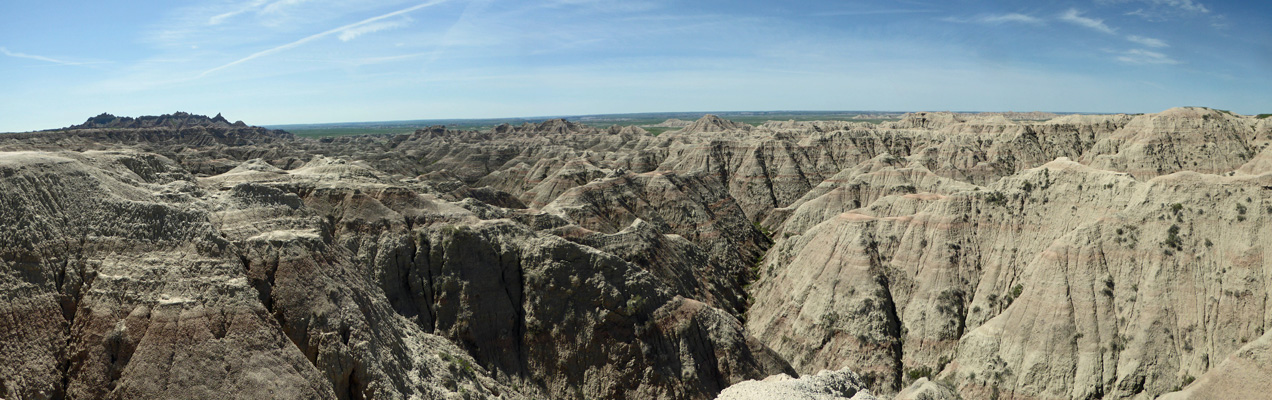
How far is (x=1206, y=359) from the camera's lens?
108 ft

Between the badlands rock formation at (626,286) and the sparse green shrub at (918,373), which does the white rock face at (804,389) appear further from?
the sparse green shrub at (918,373)

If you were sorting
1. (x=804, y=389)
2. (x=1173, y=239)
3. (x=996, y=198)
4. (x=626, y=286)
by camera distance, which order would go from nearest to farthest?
(x=804, y=389) → (x=626, y=286) → (x=1173, y=239) → (x=996, y=198)

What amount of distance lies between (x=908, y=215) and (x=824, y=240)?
8.01 m

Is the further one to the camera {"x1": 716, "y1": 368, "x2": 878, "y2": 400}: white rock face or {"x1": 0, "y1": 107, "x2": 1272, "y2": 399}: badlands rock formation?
{"x1": 716, "y1": 368, "x2": 878, "y2": 400}: white rock face

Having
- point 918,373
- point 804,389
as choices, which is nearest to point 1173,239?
point 918,373

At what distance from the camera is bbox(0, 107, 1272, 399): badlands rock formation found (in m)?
16.6

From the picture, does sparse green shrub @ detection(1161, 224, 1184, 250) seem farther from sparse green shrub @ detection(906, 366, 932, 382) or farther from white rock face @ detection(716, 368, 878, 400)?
white rock face @ detection(716, 368, 878, 400)

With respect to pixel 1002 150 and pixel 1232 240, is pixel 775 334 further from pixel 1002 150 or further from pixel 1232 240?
pixel 1002 150

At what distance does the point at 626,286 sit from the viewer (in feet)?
113

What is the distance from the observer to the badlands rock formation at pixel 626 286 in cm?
1658

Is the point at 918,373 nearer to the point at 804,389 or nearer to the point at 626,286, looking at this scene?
the point at 626,286

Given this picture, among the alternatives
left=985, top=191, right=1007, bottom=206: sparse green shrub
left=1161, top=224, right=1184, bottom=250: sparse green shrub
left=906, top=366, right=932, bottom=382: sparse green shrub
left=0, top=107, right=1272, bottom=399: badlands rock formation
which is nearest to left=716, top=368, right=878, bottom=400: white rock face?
left=0, top=107, right=1272, bottom=399: badlands rock formation

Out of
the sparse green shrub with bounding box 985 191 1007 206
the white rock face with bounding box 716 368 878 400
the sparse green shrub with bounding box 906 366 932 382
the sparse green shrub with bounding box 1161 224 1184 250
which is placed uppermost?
the sparse green shrub with bounding box 985 191 1007 206

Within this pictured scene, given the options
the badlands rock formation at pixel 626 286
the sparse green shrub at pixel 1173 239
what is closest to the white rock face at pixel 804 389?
the badlands rock formation at pixel 626 286
